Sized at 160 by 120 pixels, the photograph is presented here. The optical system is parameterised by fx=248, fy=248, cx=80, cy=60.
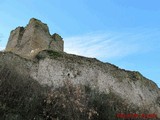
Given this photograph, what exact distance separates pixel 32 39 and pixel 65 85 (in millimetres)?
6809

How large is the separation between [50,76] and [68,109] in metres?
3.84

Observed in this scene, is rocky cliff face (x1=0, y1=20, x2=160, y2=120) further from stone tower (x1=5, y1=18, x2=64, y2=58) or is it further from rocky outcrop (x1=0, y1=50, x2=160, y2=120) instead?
stone tower (x1=5, y1=18, x2=64, y2=58)

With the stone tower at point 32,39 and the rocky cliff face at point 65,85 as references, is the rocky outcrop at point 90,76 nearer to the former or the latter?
the rocky cliff face at point 65,85

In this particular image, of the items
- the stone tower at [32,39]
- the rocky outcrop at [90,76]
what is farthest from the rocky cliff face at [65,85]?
the stone tower at [32,39]

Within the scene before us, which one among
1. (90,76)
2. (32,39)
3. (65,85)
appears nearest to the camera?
(65,85)

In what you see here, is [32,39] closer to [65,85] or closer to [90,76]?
[90,76]

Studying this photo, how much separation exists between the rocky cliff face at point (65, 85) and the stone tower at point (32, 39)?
4.7 inches

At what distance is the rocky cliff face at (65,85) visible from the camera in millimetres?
7602

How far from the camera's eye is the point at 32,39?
1648 centimetres

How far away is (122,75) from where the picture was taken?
47.7ft

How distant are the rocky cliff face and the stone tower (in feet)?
0.39

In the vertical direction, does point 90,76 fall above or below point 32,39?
below

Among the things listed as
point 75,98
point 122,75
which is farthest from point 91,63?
point 75,98

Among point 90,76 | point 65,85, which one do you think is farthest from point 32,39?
point 65,85
